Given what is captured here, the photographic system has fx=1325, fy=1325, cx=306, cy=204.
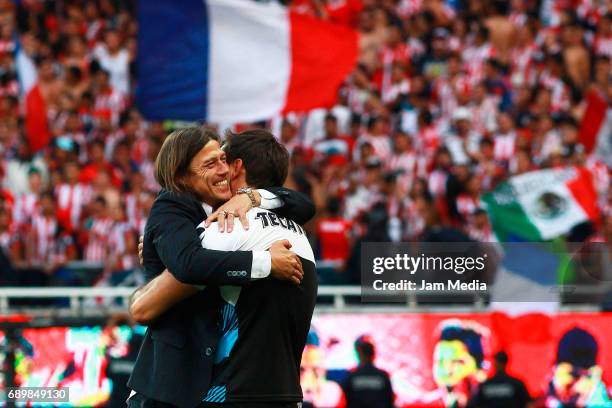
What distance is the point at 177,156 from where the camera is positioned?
Result: 5055 millimetres

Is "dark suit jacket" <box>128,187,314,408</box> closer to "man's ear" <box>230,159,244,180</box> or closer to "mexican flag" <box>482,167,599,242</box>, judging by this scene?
"man's ear" <box>230,159,244,180</box>

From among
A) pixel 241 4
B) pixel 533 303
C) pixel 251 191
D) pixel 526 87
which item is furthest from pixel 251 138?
pixel 526 87

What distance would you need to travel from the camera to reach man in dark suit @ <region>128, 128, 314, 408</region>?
4.72m

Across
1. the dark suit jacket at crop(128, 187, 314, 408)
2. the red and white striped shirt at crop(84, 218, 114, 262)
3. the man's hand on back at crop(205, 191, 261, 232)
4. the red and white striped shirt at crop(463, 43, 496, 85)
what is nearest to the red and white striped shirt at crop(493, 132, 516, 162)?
the red and white striped shirt at crop(463, 43, 496, 85)

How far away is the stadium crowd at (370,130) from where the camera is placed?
13.7m

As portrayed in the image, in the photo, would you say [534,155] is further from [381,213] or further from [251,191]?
[251,191]

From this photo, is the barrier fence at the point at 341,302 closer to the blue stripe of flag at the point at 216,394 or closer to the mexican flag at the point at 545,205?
the mexican flag at the point at 545,205

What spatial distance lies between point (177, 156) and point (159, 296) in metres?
0.56

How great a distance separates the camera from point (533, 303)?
10.5m

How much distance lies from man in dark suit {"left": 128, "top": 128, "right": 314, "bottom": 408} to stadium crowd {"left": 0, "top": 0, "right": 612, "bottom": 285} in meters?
7.01

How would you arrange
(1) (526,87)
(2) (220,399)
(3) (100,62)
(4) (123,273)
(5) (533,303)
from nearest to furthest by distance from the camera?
(2) (220,399) < (5) (533,303) < (4) (123,273) < (1) (526,87) < (3) (100,62)

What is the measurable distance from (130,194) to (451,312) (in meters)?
5.31

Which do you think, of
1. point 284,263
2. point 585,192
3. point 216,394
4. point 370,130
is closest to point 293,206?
point 284,263

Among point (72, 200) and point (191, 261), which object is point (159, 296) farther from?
point (72, 200)
